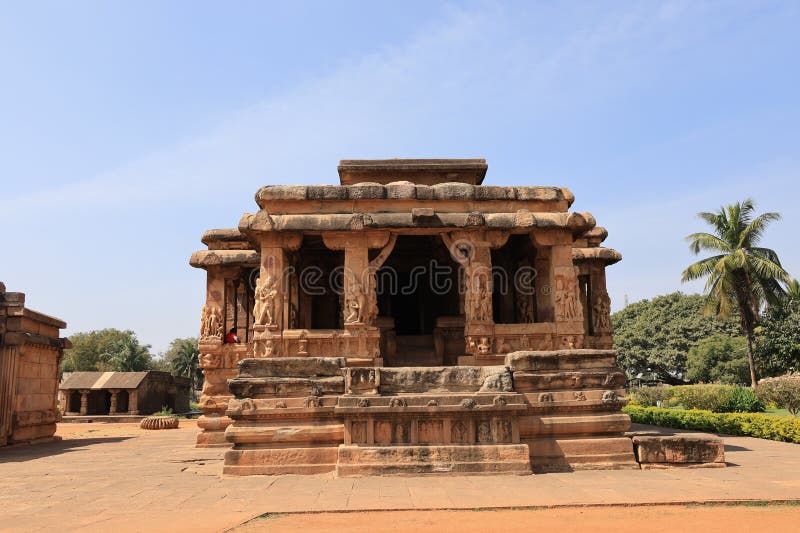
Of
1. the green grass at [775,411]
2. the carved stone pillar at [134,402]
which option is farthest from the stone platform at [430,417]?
the carved stone pillar at [134,402]

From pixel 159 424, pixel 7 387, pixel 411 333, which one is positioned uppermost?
pixel 411 333

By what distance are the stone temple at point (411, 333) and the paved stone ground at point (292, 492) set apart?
0.54 meters

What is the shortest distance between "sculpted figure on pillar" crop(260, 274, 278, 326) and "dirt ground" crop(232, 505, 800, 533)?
569 cm

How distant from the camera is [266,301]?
1091 cm

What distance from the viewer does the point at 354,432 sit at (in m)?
7.96

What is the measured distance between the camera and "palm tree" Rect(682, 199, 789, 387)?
24156mm

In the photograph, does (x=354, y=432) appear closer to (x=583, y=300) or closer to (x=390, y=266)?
(x=390, y=266)

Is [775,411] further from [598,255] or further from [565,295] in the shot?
[565,295]

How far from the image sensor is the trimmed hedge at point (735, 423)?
1186 centimetres

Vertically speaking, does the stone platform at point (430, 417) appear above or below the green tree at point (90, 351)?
below

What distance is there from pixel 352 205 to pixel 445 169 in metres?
3.80

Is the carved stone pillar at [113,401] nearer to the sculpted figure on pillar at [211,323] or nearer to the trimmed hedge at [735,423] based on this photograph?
the sculpted figure on pillar at [211,323]

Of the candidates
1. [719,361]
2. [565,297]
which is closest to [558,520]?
[565,297]

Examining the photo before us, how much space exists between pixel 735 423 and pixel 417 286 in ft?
26.3
